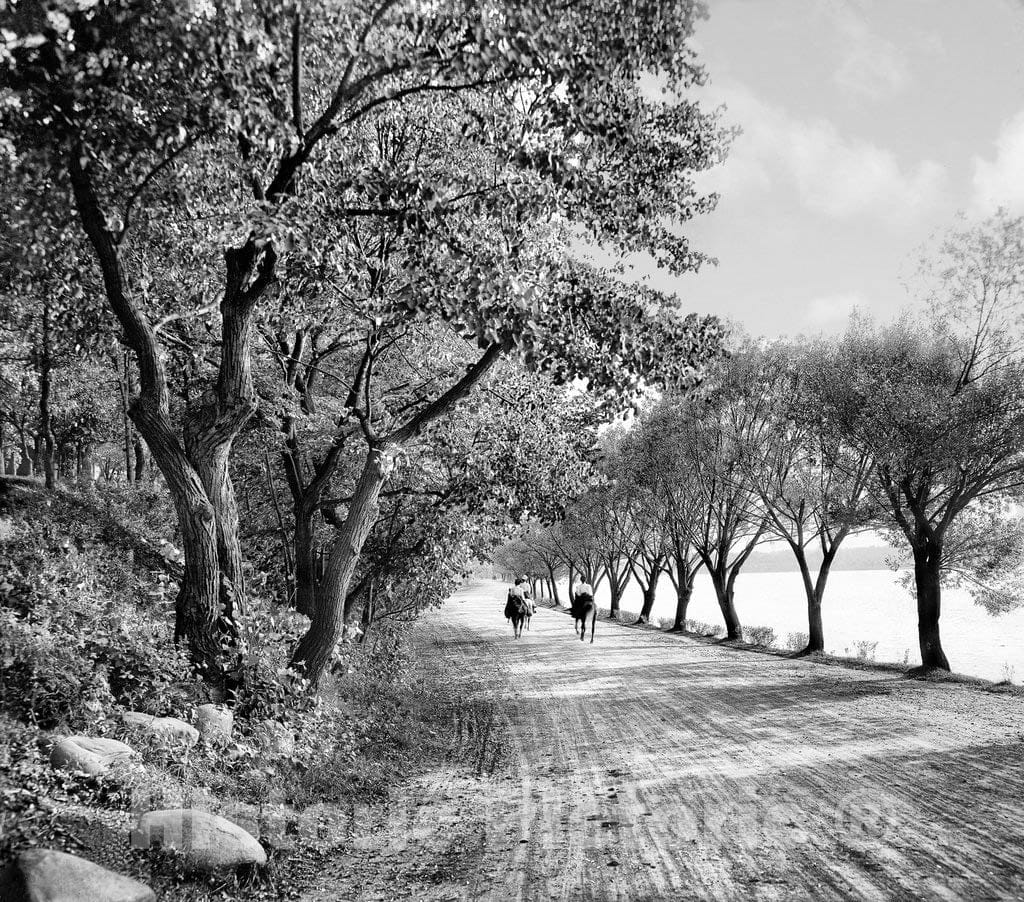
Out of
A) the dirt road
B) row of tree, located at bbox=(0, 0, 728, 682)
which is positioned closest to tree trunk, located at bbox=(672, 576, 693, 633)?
the dirt road

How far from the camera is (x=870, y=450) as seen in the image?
59.9 ft

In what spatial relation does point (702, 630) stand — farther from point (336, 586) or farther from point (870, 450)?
point (336, 586)

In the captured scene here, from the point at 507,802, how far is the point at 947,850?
170 inches

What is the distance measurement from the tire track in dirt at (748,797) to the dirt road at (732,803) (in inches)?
1.0

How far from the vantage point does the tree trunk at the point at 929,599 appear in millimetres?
17406

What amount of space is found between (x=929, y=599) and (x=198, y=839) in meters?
18.6

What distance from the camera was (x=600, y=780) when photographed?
8336 millimetres

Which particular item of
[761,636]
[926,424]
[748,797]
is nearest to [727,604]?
[761,636]

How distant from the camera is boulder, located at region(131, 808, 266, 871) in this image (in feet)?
16.7

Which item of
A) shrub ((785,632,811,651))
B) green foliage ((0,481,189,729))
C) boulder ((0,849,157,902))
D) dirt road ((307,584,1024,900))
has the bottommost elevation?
shrub ((785,632,811,651))

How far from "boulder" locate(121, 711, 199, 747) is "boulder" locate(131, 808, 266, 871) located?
50.5 inches

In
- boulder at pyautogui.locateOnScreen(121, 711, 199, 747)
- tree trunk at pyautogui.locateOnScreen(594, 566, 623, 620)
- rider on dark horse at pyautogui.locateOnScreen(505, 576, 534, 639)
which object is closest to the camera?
boulder at pyautogui.locateOnScreen(121, 711, 199, 747)

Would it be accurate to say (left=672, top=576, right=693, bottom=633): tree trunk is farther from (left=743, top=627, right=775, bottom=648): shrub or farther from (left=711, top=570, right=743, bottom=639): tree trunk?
(left=743, top=627, right=775, bottom=648): shrub

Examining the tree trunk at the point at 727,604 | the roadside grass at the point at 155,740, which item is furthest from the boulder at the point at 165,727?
the tree trunk at the point at 727,604
